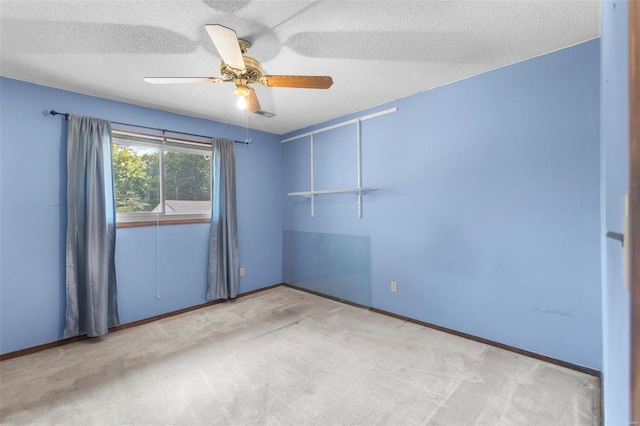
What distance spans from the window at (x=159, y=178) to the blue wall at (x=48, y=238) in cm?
18

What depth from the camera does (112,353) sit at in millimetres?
2559

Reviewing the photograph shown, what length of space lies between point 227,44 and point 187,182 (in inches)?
100

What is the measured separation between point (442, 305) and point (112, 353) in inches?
123

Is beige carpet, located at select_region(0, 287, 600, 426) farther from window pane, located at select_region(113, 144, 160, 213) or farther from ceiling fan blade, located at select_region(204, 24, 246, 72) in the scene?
ceiling fan blade, located at select_region(204, 24, 246, 72)

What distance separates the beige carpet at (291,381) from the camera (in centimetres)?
177

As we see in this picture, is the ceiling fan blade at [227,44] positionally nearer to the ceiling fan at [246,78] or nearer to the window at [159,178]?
the ceiling fan at [246,78]

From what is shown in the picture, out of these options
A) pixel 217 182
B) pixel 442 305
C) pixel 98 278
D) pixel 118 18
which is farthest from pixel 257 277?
pixel 118 18

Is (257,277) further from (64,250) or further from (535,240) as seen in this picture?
(535,240)

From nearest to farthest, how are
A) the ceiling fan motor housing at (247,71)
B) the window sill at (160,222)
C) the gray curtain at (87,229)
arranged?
the ceiling fan motor housing at (247,71)
the gray curtain at (87,229)
the window sill at (160,222)

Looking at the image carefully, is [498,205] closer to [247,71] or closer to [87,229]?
[247,71]

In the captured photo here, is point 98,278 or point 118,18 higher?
point 118,18

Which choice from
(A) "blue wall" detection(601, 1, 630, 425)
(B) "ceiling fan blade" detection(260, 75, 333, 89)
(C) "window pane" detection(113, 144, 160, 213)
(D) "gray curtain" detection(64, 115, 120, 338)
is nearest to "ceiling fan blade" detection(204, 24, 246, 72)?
(B) "ceiling fan blade" detection(260, 75, 333, 89)

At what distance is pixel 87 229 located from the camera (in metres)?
2.81

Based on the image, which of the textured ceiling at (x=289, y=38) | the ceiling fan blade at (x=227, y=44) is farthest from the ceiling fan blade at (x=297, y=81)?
the textured ceiling at (x=289, y=38)
